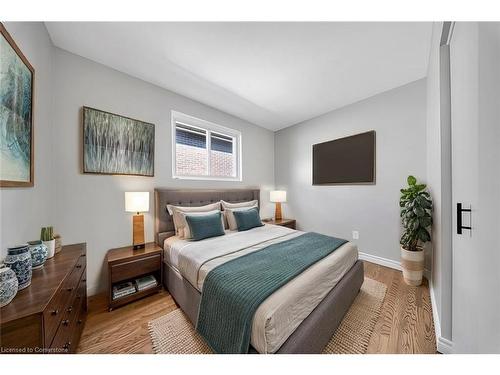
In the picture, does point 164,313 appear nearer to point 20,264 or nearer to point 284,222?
point 20,264

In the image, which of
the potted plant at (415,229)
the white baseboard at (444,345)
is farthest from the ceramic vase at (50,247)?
the potted plant at (415,229)

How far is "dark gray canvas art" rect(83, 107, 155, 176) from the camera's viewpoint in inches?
76.6

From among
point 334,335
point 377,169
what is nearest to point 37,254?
point 334,335

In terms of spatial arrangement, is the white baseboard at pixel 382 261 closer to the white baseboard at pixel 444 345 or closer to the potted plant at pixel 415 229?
the potted plant at pixel 415 229

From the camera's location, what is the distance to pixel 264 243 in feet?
6.67

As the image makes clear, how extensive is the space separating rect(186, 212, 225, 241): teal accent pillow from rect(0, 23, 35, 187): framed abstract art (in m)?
1.35

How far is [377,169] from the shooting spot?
277 centimetres

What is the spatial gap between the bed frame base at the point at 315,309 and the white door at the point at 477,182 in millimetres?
669

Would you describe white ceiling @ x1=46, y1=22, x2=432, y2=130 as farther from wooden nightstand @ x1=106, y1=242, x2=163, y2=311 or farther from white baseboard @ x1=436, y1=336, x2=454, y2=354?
white baseboard @ x1=436, y1=336, x2=454, y2=354

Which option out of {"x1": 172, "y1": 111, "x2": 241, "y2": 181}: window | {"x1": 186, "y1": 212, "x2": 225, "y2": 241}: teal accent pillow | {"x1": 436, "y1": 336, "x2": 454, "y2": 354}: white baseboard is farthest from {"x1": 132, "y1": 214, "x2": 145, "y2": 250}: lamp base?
{"x1": 436, "y1": 336, "x2": 454, "y2": 354}: white baseboard

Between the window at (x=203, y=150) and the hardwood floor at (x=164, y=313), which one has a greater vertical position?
the window at (x=203, y=150)

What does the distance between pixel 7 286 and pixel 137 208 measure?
1.26 meters

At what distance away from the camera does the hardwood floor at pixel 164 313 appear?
1345 millimetres
